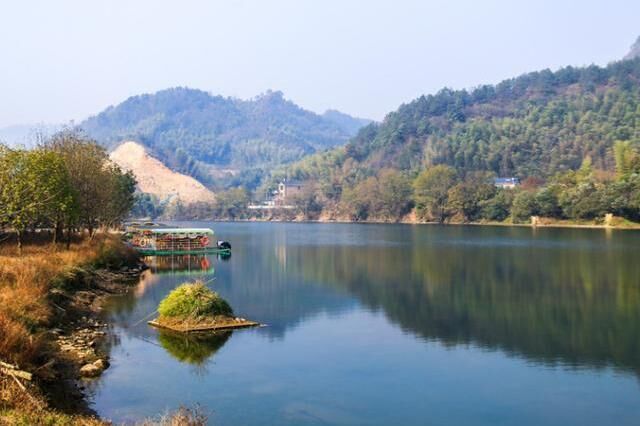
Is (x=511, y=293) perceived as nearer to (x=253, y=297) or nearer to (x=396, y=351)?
(x=253, y=297)

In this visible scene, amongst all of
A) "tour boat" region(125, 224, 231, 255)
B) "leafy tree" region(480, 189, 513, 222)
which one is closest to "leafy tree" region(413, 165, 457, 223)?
"leafy tree" region(480, 189, 513, 222)

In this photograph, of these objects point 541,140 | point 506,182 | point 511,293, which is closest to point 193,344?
point 511,293

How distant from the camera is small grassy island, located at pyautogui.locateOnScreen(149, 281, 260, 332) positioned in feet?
84.9

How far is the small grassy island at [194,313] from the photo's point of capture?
25891mm

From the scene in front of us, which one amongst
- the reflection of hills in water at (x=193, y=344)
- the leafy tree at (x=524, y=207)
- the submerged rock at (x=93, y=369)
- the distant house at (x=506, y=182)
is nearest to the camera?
the submerged rock at (x=93, y=369)

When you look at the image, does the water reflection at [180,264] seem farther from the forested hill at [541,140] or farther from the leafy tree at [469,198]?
the forested hill at [541,140]

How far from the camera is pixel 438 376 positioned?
2094cm

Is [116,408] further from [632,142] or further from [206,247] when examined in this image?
A: [632,142]

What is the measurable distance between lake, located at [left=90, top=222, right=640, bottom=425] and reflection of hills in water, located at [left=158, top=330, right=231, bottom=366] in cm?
7

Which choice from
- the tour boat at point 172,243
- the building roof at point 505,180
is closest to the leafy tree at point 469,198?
the building roof at point 505,180

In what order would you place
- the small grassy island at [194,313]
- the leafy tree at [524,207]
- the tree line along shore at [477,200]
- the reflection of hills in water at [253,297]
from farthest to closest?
the leafy tree at [524,207] < the tree line along shore at [477,200] < the reflection of hills in water at [253,297] < the small grassy island at [194,313]

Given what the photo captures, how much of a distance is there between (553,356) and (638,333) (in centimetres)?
538

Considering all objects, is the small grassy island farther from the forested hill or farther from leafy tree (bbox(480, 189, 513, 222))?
the forested hill

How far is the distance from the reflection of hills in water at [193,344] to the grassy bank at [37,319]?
12.4 feet
